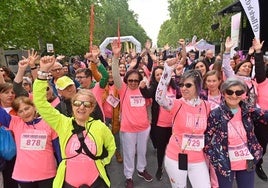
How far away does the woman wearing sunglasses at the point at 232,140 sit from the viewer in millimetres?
2994

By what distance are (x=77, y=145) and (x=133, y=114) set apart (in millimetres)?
1959

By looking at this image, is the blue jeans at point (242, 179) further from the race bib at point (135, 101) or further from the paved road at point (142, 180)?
the race bib at point (135, 101)

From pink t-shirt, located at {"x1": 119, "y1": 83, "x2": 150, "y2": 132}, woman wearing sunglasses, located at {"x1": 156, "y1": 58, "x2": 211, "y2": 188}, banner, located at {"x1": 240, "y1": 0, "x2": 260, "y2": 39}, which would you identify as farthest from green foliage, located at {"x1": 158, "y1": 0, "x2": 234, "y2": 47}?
woman wearing sunglasses, located at {"x1": 156, "y1": 58, "x2": 211, "y2": 188}

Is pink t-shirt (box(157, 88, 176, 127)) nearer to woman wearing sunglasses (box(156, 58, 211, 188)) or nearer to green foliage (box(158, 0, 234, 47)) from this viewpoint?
woman wearing sunglasses (box(156, 58, 211, 188))

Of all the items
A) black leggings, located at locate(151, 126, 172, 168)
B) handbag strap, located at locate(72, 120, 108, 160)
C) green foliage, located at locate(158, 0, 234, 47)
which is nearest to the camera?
handbag strap, located at locate(72, 120, 108, 160)

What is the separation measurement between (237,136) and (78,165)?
Result: 58.2 inches

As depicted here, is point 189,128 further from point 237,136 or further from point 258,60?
point 258,60

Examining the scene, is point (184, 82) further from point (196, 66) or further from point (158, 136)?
point (196, 66)

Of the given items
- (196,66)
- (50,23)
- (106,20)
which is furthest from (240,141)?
(106,20)

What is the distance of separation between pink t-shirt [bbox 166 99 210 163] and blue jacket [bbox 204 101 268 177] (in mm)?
73

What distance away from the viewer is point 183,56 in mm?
5625

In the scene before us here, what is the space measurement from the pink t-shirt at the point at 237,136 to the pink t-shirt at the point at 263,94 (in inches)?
60.3

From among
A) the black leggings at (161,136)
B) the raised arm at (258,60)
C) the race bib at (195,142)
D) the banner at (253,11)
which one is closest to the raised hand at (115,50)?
the black leggings at (161,136)

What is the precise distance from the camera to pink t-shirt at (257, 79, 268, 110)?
4336 mm
